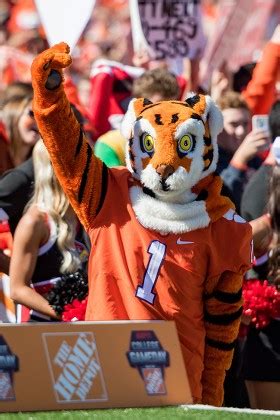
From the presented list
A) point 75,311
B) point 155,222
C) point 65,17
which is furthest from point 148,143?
point 65,17

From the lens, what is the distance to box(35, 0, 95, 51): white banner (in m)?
8.59

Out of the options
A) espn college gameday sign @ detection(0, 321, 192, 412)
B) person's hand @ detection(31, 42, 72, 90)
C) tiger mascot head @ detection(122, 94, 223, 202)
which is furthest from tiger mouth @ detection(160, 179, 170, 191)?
espn college gameday sign @ detection(0, 321, 192, 412)

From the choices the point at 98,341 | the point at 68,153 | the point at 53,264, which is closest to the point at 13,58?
the point at 53,264

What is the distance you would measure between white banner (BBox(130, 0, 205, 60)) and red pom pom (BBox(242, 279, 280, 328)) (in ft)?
12.2

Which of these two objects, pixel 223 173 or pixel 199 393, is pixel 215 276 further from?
pixel 223 173

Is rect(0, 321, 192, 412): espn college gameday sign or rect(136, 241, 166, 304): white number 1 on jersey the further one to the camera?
rect(136, 241, 166, 304): white number 1 on jersey

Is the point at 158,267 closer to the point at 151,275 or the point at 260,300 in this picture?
the point at 151,275

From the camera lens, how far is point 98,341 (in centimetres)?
346

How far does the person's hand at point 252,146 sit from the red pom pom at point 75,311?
8.55ft

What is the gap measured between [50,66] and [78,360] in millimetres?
1070

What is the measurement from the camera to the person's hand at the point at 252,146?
7.26 meters

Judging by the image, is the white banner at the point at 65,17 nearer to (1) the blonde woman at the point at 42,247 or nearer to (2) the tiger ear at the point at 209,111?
(1) the blonde woman at the point at 42,247

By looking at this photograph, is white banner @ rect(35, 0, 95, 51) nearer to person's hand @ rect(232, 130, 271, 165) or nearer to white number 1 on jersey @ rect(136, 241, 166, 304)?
person's hand @ rect(232, 130, 271, 165)

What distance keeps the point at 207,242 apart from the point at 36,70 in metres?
0.81
